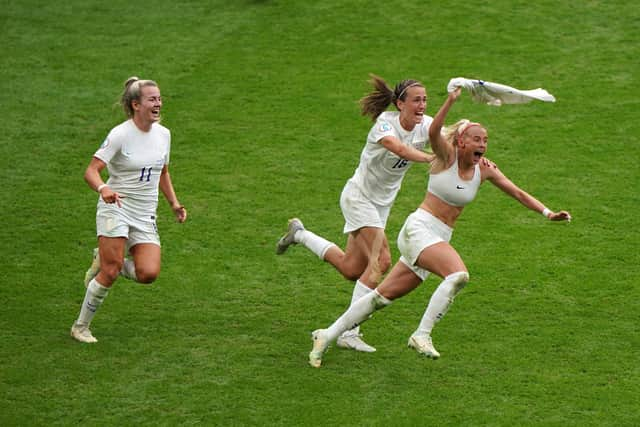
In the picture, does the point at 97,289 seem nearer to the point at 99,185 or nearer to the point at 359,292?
the point at 99,185

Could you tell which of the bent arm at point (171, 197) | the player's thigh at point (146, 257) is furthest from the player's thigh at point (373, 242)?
the player's thigh at point (146, 257)

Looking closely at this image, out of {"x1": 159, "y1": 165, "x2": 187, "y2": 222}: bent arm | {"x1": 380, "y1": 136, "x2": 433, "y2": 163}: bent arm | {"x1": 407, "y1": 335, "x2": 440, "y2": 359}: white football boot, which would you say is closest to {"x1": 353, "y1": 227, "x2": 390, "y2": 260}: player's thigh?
{"x1": 380, "y1": 136, "x2": 433, "y2": 163}: bent arm

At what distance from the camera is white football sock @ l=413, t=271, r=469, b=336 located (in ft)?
28.9

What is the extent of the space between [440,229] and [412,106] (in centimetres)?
112

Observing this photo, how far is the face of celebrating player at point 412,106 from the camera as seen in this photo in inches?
373

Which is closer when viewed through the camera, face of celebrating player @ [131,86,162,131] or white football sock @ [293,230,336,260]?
face of celebrating player @ [131,86,162,131]

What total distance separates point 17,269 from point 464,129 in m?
5.16

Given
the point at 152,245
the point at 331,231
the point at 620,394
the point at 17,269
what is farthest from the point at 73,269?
the point at 620,394

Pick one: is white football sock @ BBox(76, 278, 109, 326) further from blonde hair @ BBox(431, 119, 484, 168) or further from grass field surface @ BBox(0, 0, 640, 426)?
blonde hair @ BBox(431, 119, 484, 168)

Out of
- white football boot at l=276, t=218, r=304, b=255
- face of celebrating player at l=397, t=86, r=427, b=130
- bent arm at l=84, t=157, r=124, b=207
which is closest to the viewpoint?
bent arm at l=84, t=157, r=124, b=207

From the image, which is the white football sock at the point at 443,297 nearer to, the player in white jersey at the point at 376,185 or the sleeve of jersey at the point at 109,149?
the player in white jersey at the point at 376,185

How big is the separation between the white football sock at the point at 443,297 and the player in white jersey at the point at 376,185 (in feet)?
3.32

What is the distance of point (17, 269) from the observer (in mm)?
11523

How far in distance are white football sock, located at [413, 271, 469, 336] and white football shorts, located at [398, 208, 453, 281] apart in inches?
11.8
